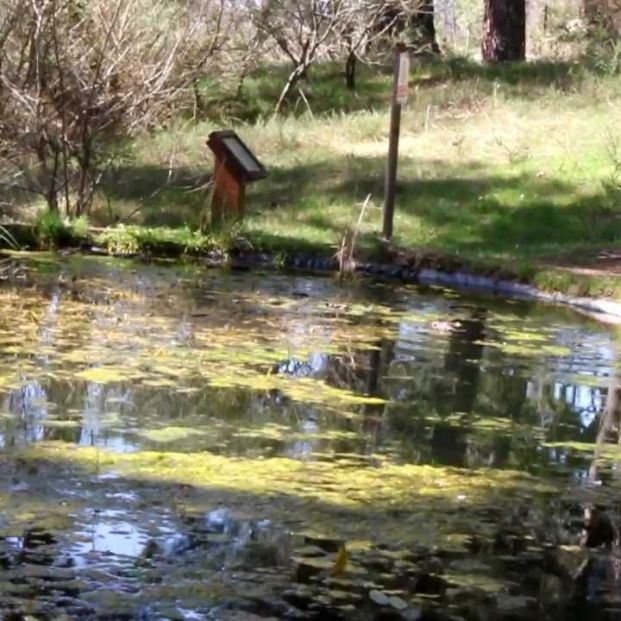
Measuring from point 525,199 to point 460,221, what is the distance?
900mm

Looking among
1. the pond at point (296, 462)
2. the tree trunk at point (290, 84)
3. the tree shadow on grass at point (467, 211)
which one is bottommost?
the pond at point (296, 462)

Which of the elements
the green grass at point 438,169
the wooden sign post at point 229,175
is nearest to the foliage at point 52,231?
the green grass at point 438,169

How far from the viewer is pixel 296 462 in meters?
5.81

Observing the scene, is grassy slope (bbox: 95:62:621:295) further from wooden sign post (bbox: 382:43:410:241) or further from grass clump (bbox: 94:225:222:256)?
grass clump (bbox: 94:225:222:256)

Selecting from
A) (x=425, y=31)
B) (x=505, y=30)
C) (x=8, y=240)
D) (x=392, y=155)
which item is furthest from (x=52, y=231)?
(x=425, y=31)

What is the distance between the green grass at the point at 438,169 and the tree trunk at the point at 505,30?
0.64 metres

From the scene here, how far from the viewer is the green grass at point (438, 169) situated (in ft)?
47.5

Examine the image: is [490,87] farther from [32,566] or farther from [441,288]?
[32,566]

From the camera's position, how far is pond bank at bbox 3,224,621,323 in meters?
12.2

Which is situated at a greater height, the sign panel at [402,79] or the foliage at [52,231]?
the sign panel at [402,79]

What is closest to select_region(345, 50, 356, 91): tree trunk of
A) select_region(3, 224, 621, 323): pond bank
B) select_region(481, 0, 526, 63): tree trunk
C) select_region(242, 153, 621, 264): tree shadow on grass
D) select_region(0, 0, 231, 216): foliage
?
select_region(481, 0, 526, 63): tree trunk

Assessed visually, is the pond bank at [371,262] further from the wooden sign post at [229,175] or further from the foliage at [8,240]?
the wooden sign post at [229,175]

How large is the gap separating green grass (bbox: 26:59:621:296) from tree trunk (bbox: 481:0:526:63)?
64 centimetres

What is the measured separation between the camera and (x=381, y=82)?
21719 millimetres
